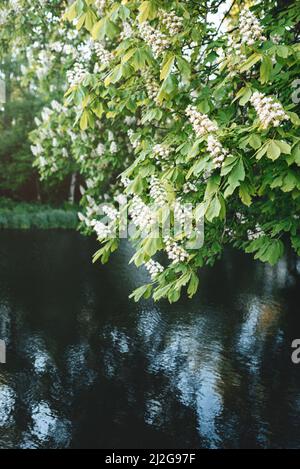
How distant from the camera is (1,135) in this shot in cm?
3206

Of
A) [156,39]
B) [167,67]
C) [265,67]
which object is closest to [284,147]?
[265,67]

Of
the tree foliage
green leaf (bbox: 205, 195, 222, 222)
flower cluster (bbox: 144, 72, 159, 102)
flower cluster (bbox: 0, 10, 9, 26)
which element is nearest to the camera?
green leaf (bbox: 205, 195, 222, 222)

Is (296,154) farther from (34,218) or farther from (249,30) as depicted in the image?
(34,218)

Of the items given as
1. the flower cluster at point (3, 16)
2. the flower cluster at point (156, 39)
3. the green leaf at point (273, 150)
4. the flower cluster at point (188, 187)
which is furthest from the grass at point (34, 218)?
the green leaf at point (273, 150)

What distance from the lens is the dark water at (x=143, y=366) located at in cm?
662

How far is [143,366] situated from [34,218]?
19.8m

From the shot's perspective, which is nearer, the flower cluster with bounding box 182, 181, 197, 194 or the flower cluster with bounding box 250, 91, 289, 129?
the flower cluster with bounding box 250, 91, 289, 129

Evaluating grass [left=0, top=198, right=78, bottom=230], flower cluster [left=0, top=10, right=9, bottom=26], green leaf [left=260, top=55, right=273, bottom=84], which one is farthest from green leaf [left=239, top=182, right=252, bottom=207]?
grass [left=0, top=198, right=78, bottom=230]

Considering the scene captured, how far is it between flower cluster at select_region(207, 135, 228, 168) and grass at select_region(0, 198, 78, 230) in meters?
23.1

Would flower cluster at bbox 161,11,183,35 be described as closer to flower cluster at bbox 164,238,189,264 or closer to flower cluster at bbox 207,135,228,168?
flower cluster at bbox 207,135,228,168

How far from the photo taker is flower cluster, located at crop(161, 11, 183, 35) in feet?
17.9

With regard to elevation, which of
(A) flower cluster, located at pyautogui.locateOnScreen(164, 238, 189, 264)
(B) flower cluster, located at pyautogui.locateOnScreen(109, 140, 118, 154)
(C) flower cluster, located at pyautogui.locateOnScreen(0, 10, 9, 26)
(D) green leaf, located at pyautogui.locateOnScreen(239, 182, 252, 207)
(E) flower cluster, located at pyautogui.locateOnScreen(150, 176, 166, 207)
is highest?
(C) flower cluster, located at pyautogui.locateOnScreen(0, 10, 9, 26)

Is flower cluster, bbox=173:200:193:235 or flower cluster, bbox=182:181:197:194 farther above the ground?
flower cluster, bbox=182:181:197:194

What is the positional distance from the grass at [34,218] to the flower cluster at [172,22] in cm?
2185
